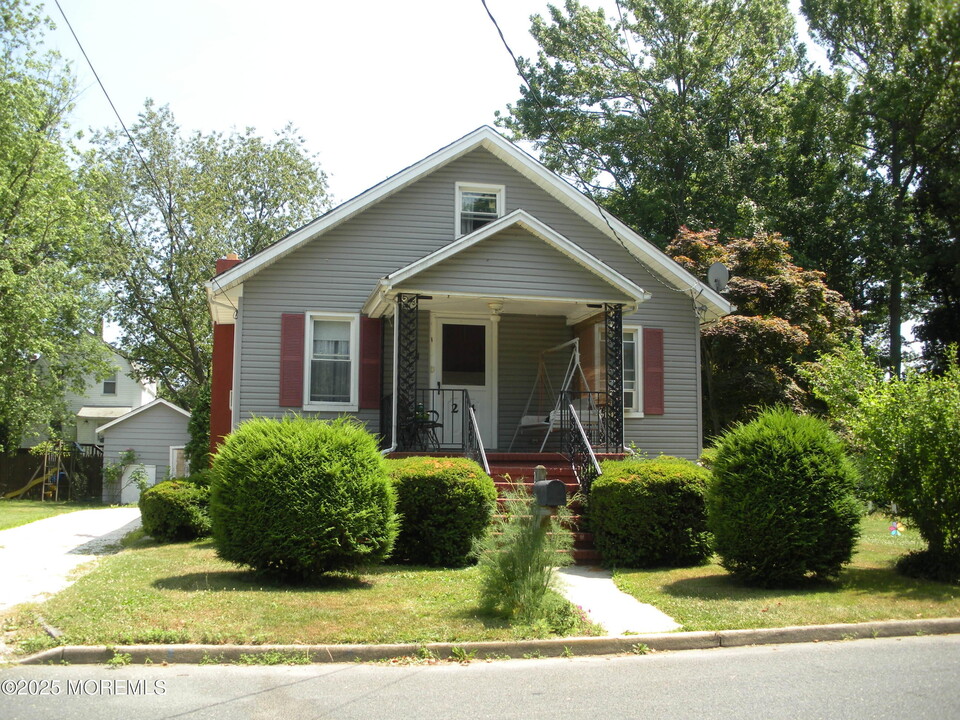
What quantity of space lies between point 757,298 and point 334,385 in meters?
11.4

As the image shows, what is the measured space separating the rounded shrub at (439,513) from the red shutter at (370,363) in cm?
482

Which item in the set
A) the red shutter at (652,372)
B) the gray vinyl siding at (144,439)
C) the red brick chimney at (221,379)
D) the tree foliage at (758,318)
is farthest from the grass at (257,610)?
the gray vinyl siding at (144,439)

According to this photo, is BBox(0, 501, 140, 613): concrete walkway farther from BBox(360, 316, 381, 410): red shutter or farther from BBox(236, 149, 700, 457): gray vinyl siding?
BBox(360, 316, 381, 410): red shutter

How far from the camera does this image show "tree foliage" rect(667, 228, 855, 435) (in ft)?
69.6

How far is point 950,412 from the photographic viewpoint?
993 cm

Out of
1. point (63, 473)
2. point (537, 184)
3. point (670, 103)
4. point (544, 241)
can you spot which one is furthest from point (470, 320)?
point (63, 473)

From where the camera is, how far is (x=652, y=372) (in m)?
17.2

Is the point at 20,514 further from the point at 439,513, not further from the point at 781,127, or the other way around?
the point at 781,127

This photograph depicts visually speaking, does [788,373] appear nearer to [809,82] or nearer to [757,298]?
[757,298]

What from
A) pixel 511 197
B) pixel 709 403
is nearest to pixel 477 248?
pixel 511 197

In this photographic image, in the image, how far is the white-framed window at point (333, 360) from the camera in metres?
15.8

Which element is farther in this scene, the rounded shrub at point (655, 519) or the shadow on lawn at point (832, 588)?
the rounded shrub at point (655, 519)

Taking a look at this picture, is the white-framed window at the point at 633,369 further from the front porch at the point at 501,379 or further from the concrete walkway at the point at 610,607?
the concrete walkway at the point at 610,607

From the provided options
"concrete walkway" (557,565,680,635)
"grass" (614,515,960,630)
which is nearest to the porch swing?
"concrete walkway" (557,565,680,635)
